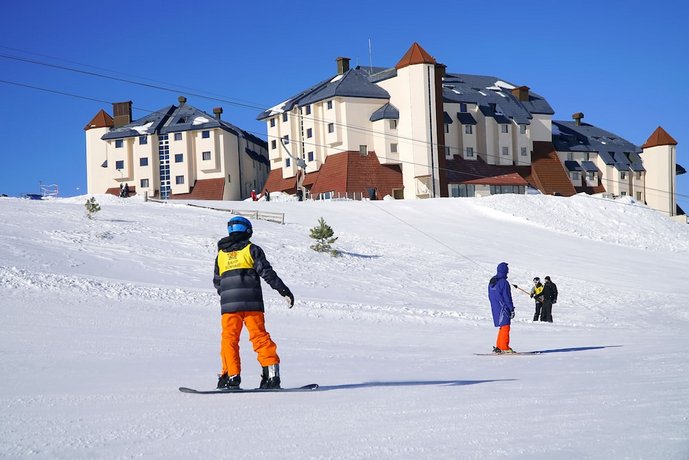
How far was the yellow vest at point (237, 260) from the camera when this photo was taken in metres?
8.06

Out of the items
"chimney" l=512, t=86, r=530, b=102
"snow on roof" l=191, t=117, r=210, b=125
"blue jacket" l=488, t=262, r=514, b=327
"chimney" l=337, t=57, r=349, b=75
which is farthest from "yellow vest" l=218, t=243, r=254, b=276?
"chimney" l=512, t=86, r=530, b=102

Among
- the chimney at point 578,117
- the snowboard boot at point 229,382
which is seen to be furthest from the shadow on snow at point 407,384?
the chimney at point 578,117

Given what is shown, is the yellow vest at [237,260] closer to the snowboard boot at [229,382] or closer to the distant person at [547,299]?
the snowboard boot at [229,382]

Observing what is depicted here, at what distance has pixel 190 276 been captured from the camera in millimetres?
24469

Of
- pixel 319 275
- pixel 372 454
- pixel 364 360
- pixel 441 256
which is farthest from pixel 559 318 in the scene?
pixel 372 454

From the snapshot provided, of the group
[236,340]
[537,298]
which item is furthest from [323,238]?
[236,340]

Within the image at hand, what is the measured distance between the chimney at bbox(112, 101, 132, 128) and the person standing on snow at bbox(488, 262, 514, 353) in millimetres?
69798

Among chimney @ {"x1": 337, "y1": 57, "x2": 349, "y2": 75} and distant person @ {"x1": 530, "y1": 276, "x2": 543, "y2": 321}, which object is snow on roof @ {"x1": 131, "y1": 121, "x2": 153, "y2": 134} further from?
distant person @ {"x1": 530, "y1": 276, "x2": 543, "y2": 321}

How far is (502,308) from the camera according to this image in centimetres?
1379

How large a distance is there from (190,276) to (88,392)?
17052 mm

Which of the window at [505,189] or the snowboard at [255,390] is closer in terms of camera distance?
the snowboard at [255,390]

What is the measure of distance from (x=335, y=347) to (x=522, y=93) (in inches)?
2884

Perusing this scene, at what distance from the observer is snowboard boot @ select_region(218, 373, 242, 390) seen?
7824 mm

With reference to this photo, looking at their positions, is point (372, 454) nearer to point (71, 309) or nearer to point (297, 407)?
point (297, 407)
